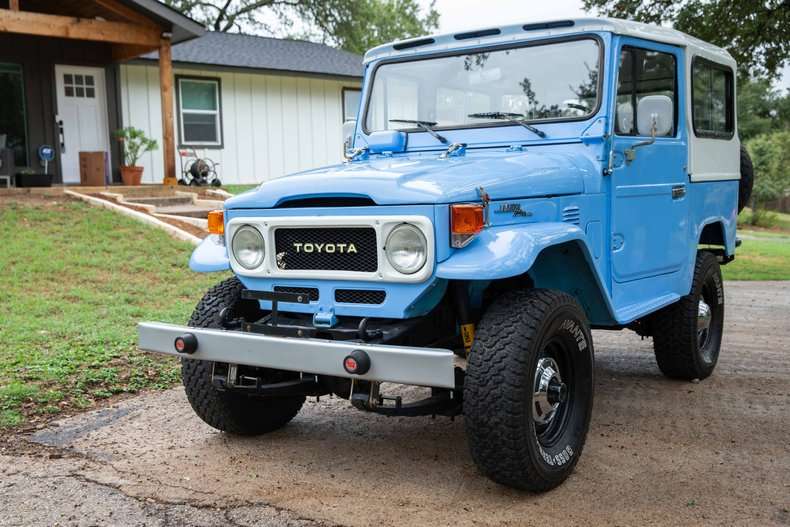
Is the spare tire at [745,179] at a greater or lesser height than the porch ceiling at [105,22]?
lesser

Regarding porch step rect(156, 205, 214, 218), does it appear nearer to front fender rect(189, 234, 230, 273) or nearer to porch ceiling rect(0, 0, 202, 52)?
porch ceiling rect(0, 0, 202, 52)

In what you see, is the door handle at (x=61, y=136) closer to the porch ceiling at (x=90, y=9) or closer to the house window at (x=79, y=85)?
the house window at (x=79, y=85)

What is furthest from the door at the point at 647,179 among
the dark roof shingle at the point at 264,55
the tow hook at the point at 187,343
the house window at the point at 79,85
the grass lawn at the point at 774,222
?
the grass lawn at the point at 774,222

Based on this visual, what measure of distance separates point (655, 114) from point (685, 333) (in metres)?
1.74

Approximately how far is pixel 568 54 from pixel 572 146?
56 cm

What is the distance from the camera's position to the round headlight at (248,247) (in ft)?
12.9

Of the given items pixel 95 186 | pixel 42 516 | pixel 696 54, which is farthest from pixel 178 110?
pixel 42 516

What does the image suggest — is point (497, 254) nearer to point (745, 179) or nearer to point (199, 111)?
point (745, 179)

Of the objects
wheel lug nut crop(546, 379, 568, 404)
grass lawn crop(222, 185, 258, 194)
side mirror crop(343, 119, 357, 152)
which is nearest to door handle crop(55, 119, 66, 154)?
grass lawn crop(222, 185, 258, 194)

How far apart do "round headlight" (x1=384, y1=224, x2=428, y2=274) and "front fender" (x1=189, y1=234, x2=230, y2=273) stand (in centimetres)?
95

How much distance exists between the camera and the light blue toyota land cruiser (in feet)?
11.2

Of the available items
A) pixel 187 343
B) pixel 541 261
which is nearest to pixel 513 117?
pixel 541 261

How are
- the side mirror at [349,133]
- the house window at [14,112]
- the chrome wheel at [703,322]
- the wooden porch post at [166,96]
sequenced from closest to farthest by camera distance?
the side mirror at [349,133] → the chrome wheel at [703,322] → the wooden porch post at [166,96] → the house window at [14,112]

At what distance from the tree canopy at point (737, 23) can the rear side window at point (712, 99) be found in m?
9.33
